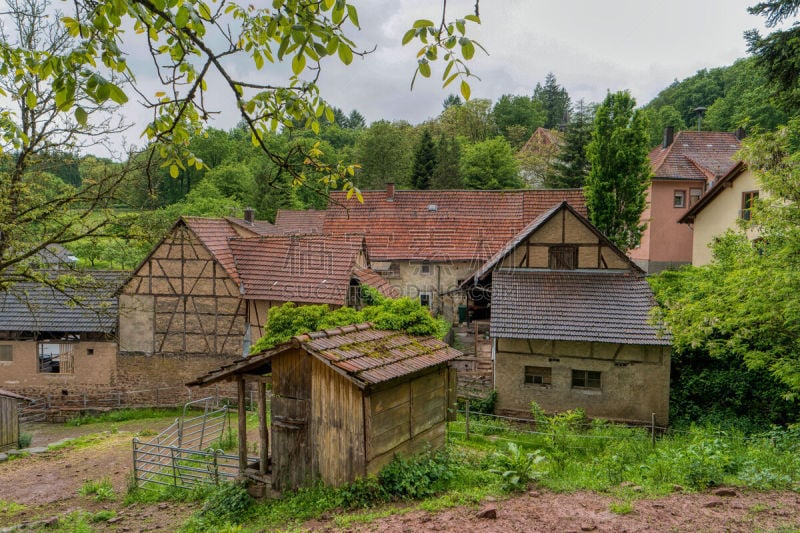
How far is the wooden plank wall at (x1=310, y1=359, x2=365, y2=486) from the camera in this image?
27.6 ft

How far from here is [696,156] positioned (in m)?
31.7

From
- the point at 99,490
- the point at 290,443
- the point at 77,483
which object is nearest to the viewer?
the point at 290,443

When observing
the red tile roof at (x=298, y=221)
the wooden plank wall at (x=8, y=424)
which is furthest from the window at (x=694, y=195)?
Answer: the wooden plank wall at (x=8, y=424)

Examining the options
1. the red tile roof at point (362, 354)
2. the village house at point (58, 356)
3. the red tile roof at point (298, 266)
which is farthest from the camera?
the village house at point (58, 356)

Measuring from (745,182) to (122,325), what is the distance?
26.8 meters

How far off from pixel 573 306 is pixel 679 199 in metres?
19.0

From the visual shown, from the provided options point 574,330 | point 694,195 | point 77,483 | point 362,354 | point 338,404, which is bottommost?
point 77,483

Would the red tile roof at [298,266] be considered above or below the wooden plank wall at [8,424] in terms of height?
above

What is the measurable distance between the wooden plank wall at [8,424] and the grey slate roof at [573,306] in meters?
16.3

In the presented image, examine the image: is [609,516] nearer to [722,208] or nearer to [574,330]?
[574,330]

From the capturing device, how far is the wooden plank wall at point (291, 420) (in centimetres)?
893

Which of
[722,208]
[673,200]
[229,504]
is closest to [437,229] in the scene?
[722,208]

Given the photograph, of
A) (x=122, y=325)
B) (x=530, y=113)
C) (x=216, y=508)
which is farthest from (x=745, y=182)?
(x=530, y=113)

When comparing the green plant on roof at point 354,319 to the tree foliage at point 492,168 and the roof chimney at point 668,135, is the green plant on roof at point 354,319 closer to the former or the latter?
the roof chimney at point 668,135
